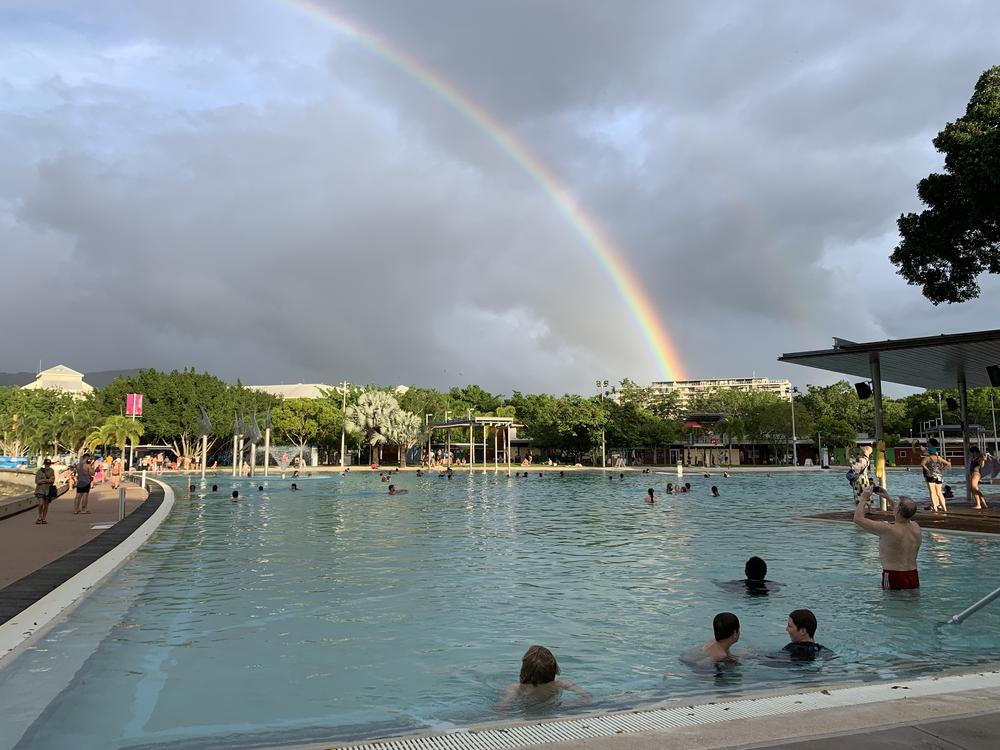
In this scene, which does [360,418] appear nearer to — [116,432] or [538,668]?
[116,432]

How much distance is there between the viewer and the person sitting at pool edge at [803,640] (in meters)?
7.70

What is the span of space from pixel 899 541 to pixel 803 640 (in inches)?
129

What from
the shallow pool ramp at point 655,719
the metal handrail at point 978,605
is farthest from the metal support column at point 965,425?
the shallow pool ramp at point 655,719

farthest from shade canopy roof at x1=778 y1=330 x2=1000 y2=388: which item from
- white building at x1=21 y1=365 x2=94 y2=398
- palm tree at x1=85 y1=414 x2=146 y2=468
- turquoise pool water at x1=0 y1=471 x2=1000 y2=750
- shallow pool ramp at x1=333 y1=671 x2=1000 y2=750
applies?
white building at x1=21 y1=365 x2=94 y2=398

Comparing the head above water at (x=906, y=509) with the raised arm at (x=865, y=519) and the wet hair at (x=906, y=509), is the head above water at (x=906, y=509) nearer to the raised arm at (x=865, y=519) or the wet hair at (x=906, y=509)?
the wet hair at (x=906, y=509)

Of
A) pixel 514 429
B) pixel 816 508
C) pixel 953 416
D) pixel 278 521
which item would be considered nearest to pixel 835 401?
pixel 953 416

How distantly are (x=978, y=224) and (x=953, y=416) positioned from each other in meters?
96.4

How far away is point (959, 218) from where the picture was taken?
80.3 feet

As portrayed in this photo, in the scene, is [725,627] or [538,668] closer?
[538,668]

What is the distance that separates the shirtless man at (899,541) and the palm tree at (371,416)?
252ft

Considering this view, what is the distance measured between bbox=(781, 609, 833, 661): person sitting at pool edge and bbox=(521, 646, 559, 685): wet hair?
2831 millimetres

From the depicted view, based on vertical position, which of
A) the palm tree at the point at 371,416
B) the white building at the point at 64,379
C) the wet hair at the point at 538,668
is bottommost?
the wet hair at the point at 538,668

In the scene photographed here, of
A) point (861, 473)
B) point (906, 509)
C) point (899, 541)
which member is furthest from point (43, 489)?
point (861, 473)

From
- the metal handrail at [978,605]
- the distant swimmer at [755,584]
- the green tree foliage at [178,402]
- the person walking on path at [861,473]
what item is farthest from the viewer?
the green tree foliage at [178,402]
